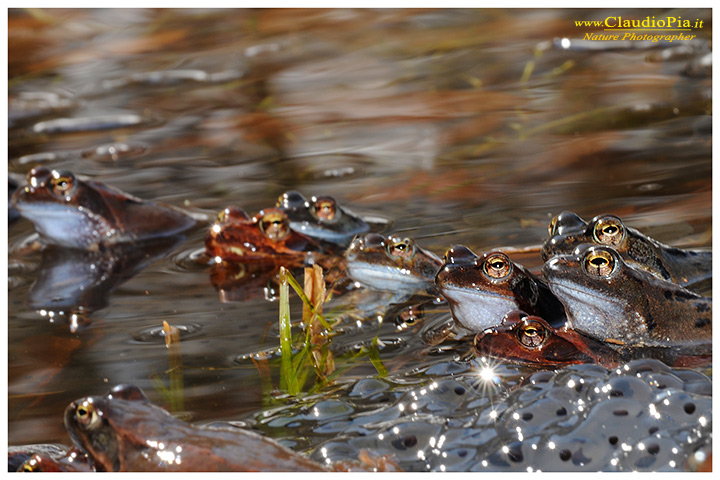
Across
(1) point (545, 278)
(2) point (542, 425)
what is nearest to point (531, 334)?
(1) point (545, 278)

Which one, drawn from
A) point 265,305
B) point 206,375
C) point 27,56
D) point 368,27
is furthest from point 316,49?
point 206,375

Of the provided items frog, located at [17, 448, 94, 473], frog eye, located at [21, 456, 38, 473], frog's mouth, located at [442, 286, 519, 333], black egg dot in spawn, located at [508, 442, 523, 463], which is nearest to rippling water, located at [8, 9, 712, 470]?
black egg dot in spawn, located at [508, 442, 523, 463]

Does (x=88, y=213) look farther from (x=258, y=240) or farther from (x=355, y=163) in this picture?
(x=355, y=163)

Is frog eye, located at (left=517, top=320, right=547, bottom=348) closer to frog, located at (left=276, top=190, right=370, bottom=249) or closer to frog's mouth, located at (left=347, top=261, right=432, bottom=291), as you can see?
frog's mouth, located at (left=347, top=261, right=432, bottom=291)

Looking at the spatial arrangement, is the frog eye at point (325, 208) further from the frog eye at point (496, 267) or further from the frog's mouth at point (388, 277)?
the frog eye at point (496, 267)

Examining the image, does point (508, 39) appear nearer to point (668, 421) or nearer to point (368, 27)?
point (368, 27)

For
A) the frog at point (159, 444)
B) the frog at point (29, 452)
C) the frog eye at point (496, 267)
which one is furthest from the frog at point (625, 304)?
the frog at point (29, 452)

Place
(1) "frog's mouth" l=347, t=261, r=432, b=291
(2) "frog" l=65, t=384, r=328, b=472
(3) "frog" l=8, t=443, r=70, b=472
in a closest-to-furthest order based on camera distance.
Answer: (2) "frog" l=65, t=384, r=328, b=472
(3) "frog" l=8, t=443, r=70, b=472
(1) "frog's mouth" l=347, t=261, r=432, b=291
